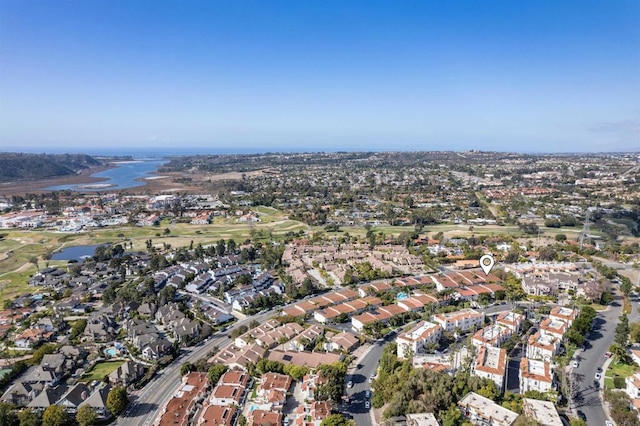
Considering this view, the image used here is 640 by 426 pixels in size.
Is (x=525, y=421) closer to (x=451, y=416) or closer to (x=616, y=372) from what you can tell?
(x=451, y=416)

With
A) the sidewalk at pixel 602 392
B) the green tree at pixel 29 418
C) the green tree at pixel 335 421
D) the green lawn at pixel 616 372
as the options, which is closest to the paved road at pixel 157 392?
the green tree at pixel 29 418

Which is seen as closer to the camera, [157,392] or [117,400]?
[117,400]

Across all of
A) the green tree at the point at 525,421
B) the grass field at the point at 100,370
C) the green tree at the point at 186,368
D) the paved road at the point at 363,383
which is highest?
the green tree at the point at 525,421

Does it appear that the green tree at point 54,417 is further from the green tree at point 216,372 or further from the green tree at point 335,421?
the green tree at point 335,421

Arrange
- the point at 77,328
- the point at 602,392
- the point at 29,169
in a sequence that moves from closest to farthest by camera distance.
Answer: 1. the point at 602,392
2. the point at 77,328
3. the point at 29,169

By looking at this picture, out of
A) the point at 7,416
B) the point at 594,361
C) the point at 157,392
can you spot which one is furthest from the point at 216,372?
the point at 594,361

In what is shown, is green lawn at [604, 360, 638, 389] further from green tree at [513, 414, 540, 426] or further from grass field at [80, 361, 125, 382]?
grass field at [80, 361, 125, 382]

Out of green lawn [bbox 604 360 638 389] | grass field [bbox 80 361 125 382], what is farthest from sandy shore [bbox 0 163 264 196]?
green lawn [bbox 604 360 638 389]
